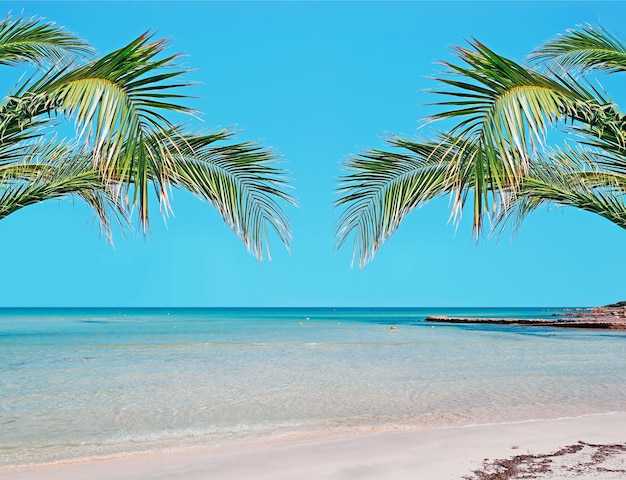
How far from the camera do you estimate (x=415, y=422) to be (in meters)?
8.06

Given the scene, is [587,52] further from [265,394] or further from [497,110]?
[265,394]

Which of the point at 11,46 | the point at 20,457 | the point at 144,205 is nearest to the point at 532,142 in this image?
the point at 144,205

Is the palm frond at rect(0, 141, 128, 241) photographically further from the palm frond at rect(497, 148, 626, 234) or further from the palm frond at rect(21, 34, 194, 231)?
the palm frond at rect(497, 148, 626, 234)

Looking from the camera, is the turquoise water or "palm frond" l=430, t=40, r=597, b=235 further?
the turquoise water

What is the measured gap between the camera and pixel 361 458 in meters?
5.64

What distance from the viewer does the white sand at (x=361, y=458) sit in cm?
516

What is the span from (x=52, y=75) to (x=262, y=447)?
4006 millimetres

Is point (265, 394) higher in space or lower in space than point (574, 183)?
lower

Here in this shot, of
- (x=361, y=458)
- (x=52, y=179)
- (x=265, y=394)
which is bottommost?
(x=265, y=394)

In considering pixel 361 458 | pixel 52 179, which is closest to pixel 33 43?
pixel 52 179

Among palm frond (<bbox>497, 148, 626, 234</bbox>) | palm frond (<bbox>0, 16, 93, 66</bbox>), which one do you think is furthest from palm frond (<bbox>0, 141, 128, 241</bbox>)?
palm frond (<bbox>497, 148, 626, 234</bbox>)

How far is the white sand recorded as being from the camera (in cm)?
516

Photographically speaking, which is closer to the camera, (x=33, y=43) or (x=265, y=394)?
(x=33, y=43)

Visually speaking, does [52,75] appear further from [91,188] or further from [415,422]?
[415,422]
